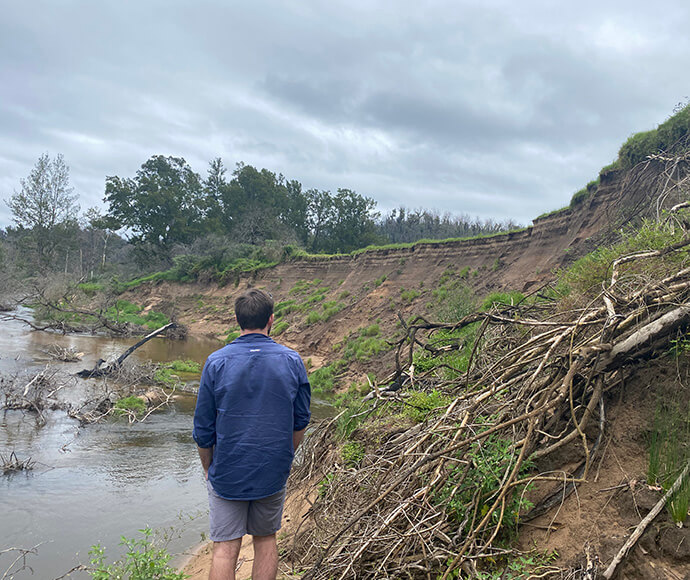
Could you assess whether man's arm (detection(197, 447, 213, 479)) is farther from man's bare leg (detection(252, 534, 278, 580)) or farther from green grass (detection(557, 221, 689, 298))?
green grass (detection(557, 221, 689, 298))

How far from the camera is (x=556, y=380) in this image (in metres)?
3.06

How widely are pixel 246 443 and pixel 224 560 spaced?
0.69 meters

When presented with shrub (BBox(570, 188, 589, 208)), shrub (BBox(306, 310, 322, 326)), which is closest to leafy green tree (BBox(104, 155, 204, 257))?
shrub (BBox(306, 310, 322, 326))

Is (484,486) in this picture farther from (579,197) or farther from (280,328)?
(280,328)

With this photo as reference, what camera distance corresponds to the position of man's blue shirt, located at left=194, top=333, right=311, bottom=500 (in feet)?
8.38

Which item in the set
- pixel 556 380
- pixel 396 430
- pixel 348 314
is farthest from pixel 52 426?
pixel 348 314

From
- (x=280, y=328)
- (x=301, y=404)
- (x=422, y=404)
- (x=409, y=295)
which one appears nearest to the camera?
(x=301, y=404)

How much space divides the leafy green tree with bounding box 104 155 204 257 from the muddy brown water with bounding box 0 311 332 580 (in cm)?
3460

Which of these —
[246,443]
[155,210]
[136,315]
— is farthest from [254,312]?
[155,210]

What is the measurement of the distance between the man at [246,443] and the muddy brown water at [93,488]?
234cm

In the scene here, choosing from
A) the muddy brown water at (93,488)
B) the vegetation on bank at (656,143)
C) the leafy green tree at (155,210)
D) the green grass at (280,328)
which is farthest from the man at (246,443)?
the leafy green tree at (155,210)

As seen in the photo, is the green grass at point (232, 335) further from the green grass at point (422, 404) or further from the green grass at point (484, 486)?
the green grass at point (484, 486)

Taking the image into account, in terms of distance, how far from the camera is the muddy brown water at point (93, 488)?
4.51 m

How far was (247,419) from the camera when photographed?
101 inches
